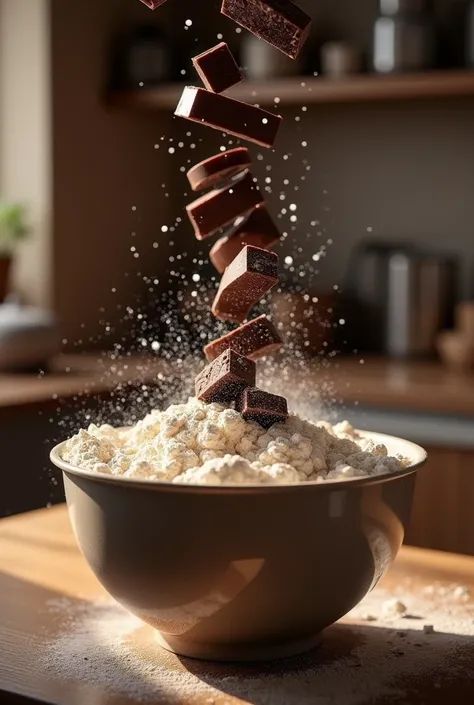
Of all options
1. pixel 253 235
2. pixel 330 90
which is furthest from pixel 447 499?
pixel 253 235

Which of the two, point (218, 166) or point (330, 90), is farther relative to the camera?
point (330, 90)

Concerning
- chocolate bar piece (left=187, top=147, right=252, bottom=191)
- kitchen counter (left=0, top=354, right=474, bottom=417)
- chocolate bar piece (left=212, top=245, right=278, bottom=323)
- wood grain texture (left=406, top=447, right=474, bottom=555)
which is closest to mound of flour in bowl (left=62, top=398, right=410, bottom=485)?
chocolate bar piece (left=212, top=245, right=278, bottom=323)

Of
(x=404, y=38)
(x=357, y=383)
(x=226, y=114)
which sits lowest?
(x=357, y=383)

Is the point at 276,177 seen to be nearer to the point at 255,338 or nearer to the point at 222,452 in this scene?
the point at 255,338

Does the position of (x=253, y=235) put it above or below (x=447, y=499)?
above

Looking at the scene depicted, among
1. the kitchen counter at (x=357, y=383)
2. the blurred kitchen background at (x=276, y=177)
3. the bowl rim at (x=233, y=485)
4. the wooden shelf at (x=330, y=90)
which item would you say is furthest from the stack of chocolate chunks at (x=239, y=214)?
the wooden shelf at (x=330, y=90)

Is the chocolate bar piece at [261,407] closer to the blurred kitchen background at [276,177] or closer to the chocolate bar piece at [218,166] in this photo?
the chocolate bar piece at [218,166]

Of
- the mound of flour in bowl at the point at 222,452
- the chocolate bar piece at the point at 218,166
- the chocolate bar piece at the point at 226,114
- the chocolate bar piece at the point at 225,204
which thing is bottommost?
the mound of flour in bowl at the point at 222,452

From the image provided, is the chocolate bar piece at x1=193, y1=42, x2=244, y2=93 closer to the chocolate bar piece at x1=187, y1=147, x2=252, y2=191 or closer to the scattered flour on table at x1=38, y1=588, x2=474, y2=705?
the chocolate bar piece at x1=187, y1=147, x2=252, y2=191
